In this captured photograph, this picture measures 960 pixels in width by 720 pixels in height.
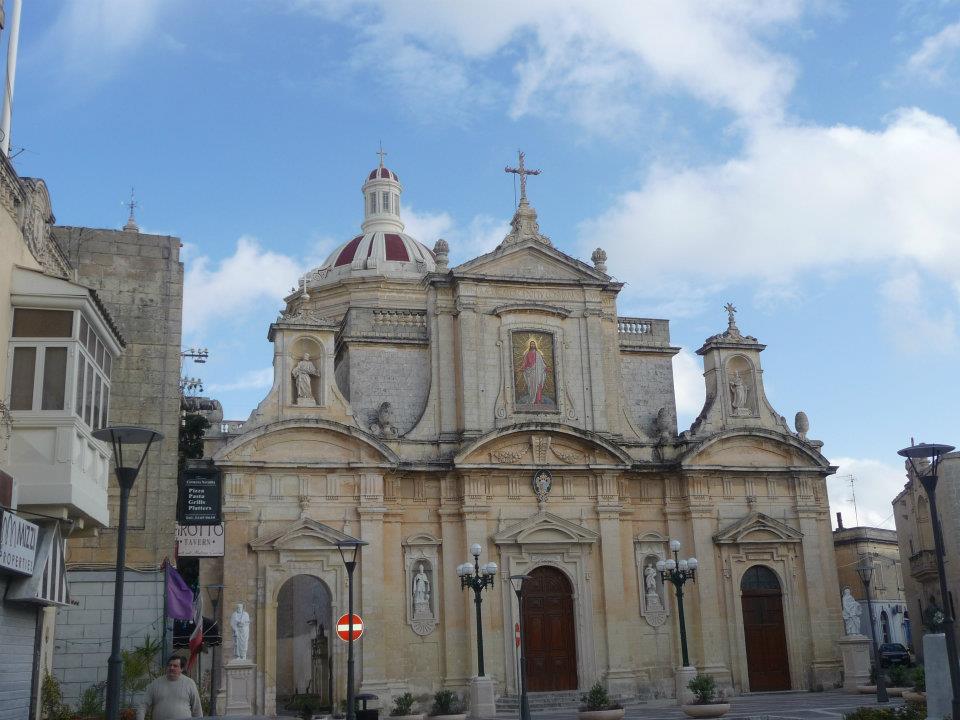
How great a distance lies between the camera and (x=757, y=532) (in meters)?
32.8

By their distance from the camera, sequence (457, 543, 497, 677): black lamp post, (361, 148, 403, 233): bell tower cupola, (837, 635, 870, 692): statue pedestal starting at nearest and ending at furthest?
(457, 543, 497, 677): black lamp post → (837, 635, 870, 692): statue pedestal → (361, 148, 403, 233): bell tower cupola

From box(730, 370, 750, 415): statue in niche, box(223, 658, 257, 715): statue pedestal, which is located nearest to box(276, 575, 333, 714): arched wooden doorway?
box(223, 658, 257, 715): statue pedestal

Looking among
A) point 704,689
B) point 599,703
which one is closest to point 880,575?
point 704,689

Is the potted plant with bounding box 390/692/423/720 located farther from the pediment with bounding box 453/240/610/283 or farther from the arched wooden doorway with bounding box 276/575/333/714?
the pediment with bounding box 453/240/610/283

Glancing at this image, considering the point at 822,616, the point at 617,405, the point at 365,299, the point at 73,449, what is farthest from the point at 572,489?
the point at 73,449

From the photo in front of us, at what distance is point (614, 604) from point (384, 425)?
843 cm

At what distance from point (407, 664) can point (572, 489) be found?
275 inches

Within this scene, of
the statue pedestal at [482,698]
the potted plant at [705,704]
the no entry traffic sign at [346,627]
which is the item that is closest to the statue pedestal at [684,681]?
the potted plant at [705,704]

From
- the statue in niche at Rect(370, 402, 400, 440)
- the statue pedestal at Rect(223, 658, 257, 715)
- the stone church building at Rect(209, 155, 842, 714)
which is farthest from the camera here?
the statue in niche at Rect(370, 402, 400, 440)

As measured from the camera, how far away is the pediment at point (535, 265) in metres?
33.4

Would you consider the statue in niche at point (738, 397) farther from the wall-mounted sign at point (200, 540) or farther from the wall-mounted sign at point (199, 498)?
the wall-mounted sign at point (200, 540)

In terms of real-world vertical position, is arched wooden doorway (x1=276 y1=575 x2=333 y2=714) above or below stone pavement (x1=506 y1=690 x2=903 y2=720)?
above

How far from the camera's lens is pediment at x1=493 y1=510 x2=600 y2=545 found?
30906mm

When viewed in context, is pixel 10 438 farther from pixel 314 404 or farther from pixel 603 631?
pixel 603 631
